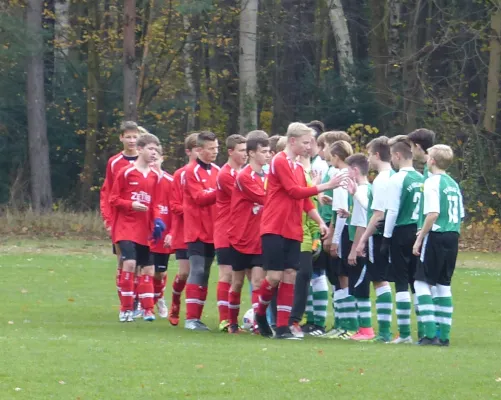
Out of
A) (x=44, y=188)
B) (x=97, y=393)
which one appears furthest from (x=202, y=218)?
(x=44, y=188)

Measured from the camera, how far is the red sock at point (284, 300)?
11234mm

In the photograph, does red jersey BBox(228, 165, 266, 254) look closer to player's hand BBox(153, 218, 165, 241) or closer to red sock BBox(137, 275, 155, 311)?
player's hand BBox(153, 218, 165, 241)

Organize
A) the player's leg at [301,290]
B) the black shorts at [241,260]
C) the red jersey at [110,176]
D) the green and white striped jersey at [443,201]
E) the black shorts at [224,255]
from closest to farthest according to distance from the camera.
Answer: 1. the green and white striped jersey at [443,201]
2. the player's leg at [301,290]
3. the black shorts at [241,260]
4. the black shorts at [224,255]
5. the red jersey at [110,176]

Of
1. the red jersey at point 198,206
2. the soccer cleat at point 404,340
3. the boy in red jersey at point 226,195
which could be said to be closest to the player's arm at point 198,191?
the red jersey at point 198,206

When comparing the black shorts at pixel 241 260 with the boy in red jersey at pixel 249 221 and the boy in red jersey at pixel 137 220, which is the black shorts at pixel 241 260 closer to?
the boy in red jersey at pixel 249 221

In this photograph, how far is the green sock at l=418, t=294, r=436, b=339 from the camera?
11005 mm

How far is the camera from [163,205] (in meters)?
13.5

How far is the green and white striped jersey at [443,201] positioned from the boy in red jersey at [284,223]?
1.02 metres

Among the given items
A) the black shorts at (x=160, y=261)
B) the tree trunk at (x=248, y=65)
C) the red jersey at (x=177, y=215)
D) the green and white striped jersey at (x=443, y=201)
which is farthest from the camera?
the tree trunk at (x=248, y=65)

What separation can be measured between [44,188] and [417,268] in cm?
2407

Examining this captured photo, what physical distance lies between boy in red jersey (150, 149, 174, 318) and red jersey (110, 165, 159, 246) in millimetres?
188

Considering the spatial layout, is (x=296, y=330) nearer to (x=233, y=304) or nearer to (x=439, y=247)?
(x=233, y=304)

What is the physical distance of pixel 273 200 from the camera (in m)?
11.2

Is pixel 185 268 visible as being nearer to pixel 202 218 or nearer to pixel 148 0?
pixel 202 218
